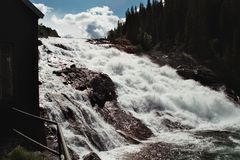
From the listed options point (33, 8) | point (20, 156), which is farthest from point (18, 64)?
point (20, 156)

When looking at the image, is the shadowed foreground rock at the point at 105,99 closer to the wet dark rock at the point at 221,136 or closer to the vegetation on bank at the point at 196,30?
the wet dark rock at the point at 221,136

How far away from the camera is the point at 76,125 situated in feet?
62.2

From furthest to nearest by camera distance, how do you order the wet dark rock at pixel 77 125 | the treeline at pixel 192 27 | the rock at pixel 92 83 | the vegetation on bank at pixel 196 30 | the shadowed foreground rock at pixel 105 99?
the treeline at pixel 192 27, the vegetation on bank at pixel 196 30, the rock at pixel 92 83, the shadowed foreground rock at pixel 105 99, the wet dark rock at pixel 77 125

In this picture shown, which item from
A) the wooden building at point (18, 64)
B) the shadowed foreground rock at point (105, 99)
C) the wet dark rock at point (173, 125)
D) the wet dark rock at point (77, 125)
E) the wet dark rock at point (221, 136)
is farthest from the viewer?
the wet dark rock at point (173, 125)

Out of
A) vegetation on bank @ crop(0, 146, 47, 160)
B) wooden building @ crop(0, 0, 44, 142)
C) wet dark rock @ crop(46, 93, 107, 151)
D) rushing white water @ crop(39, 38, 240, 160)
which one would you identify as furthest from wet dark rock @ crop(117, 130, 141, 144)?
vegetation on bank @ crop(0, 146, 47, 160)

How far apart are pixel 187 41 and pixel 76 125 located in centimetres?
4567

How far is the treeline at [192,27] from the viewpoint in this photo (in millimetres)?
57938

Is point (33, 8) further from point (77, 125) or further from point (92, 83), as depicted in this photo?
point (92, 83)

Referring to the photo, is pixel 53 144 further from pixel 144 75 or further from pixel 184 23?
pixel 184 23

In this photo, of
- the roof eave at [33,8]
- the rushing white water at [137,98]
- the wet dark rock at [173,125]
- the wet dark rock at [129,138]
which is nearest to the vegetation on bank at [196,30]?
the rushing white water at [137,98]

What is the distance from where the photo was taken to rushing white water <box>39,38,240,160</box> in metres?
19.7

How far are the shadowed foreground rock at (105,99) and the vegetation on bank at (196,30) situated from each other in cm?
1794

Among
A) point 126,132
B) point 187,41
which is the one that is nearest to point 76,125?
point 126,132

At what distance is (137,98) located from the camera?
1066 inches
